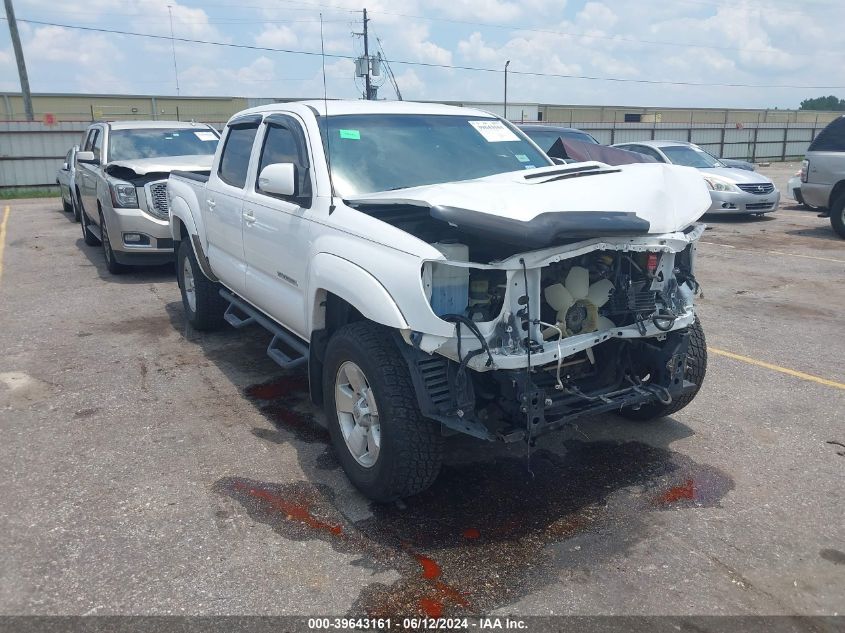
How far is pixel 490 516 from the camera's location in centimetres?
362

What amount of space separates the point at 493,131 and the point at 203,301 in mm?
3226

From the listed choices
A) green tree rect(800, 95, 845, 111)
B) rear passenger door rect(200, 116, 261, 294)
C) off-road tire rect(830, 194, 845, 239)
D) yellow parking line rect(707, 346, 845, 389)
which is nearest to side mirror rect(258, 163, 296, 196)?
rear passenger door rect(200, 116, 261, 294)

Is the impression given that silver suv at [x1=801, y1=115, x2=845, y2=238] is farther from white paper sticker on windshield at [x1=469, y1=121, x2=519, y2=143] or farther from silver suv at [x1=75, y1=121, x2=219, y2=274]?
silver suv at [x1=75, y1=121, x2=219, y2=274]

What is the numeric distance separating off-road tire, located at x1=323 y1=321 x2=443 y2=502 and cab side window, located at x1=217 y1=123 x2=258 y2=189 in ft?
7.71

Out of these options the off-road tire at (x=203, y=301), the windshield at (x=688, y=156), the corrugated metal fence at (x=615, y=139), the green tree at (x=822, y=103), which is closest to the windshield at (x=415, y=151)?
the off-road tire at (x=203, y=301)

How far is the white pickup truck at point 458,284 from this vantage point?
10.5 feet

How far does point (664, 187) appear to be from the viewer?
3.63 meters

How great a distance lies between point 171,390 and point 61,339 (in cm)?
209

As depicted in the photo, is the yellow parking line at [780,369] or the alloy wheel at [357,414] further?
the yellow parking line at [780,369]

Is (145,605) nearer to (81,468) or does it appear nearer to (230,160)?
(81,468)

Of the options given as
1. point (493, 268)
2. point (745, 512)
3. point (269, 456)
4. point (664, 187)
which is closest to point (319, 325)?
point (269, 456)

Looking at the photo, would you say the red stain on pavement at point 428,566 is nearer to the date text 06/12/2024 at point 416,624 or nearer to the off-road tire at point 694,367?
the date text 06/12/2024 at point 416,624

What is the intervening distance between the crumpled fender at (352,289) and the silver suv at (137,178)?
540 cm

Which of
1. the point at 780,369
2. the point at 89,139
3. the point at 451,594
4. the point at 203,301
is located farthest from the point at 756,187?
the point at 451,594
